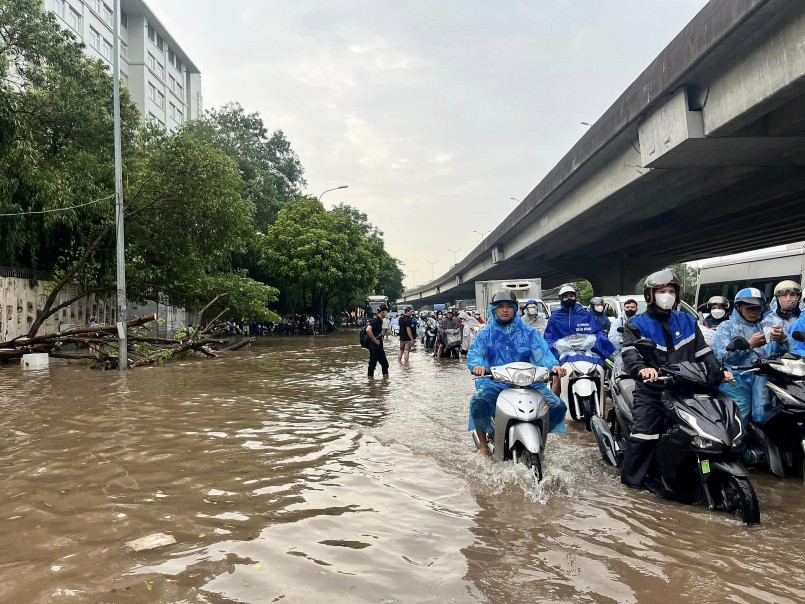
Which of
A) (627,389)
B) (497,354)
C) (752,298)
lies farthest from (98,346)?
(752,298)

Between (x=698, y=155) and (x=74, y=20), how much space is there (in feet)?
138

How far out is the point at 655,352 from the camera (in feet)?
15.0

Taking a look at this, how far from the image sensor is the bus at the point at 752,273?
15641 millimetres

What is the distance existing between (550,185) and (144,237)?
1408 centimetres

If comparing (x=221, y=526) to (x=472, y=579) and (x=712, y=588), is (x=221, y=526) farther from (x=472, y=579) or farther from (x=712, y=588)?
(x=712, y=588)

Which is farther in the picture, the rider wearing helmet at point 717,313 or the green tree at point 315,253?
the green tree at point 315,253

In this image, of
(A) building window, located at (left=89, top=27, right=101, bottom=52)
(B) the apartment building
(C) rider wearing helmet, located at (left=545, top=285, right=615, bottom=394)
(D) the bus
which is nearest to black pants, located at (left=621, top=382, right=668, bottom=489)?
(C) rider wearing helmet, located at (left=545, top=285, right=615, bottom=394)

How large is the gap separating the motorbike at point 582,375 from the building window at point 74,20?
141 ft

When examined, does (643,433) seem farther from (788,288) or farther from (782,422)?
(788,288)

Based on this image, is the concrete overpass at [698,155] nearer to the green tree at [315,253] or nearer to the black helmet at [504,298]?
the black helmet at [504,298]

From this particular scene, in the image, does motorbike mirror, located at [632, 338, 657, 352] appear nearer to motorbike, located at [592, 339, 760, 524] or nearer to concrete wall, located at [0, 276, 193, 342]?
motorbike, located at [592, 339, 760, 524]

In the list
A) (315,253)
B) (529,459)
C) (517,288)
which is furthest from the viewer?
(315,253)

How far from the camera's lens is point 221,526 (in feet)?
13.3

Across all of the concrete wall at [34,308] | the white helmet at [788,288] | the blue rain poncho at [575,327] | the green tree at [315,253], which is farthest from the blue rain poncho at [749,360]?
the green tree at [315,253]
